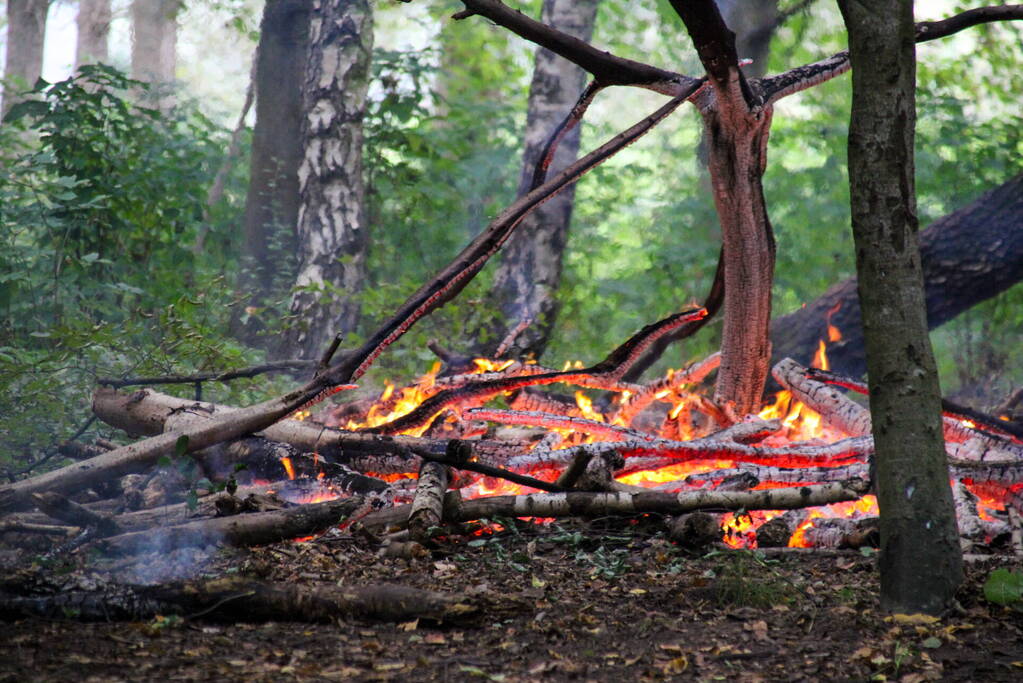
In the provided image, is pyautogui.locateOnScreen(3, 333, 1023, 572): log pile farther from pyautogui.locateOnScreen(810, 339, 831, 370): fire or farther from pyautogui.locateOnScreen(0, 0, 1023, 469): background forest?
pyautogui.locateOnScreen(0, 0, 1023, 469): background forest

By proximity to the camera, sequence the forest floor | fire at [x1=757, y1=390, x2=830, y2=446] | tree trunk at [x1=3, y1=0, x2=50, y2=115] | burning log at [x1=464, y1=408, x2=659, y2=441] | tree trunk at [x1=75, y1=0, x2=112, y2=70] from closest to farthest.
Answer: the forest floor → burning log at [x1=464, y1=408, x2=659, y2=441] → fire at [x1=757, y1=390, x2=830, y2=446] → tree trunk at [x1=3, y1=0, x2=50, y2=115] → tree trunk at [x1=75, y1=0, x2=112, y2=70]

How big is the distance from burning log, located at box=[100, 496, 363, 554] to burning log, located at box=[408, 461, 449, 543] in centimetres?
34

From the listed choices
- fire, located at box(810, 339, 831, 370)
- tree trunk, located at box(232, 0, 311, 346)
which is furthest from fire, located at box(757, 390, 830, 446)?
tree trunk, located at box(232, 0, 311, 346)

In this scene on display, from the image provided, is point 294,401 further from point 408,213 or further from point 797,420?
point 408,213

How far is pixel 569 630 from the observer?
10.6 feet

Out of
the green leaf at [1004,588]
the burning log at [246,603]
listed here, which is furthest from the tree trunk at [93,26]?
the green leaf at [1004,588]

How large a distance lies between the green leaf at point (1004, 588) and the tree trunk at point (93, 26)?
12.4 m

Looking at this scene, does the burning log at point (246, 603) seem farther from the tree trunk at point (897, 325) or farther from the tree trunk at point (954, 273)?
the tree trunk at point (954, 273)

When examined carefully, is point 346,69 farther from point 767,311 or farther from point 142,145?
point 767,311

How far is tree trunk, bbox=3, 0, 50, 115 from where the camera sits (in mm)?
10344

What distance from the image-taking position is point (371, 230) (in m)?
11.5

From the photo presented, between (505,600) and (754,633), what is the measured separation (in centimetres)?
95

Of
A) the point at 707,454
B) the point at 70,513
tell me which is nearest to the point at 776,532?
the point at 707,454

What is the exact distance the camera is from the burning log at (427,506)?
4.07m
